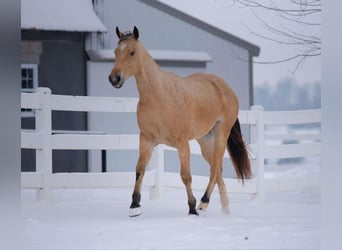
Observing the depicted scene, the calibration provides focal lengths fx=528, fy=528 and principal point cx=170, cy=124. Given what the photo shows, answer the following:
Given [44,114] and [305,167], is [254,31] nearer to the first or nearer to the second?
[305,167]

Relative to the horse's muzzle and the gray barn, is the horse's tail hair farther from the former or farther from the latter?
the horse's muzzle

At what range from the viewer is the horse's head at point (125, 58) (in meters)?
1.24

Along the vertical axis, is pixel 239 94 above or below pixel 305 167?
above

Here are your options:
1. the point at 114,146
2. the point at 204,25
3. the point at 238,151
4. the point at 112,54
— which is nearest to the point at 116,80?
the point at 112,54

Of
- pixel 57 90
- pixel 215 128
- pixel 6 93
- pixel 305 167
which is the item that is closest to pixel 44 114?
pixel 57 90

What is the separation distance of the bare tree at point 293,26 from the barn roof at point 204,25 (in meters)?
0.04

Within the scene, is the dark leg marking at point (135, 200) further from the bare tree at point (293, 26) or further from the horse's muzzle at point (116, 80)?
the bare tree at point (293, 26)

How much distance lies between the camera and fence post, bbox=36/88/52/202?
1.29 meters

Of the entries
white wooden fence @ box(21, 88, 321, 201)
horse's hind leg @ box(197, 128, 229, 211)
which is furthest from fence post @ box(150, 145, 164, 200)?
horse's hind leg @ box(197, 128, 229, 211)

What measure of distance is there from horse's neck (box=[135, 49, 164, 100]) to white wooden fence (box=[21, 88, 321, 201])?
34mm

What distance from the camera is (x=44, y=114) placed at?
1.34 meters

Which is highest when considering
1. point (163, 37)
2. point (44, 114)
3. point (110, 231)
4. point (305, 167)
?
point (163, 37)

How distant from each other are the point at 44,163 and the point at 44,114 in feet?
0.41

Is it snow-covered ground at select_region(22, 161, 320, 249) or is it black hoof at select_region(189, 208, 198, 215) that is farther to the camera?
black hoof at select_region(189, 208, 198, 215)
